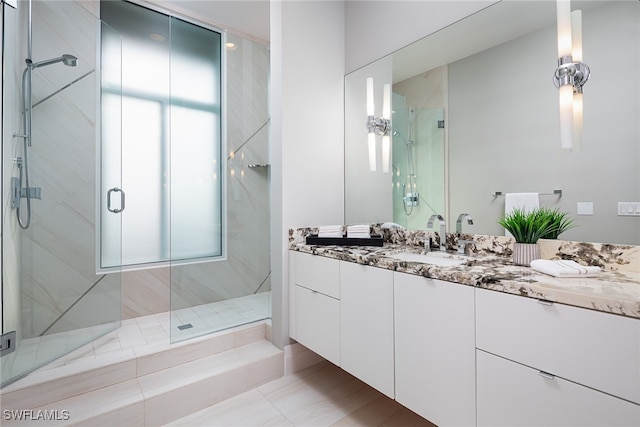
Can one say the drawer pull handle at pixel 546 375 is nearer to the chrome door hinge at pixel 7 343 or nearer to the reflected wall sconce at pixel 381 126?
the reflected wall sconce at pixel 381 126

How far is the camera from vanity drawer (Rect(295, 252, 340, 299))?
5.56 ft

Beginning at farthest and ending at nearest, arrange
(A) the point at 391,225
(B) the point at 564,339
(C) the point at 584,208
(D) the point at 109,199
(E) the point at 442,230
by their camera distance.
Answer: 1. (D) the point at 109,199
2. (A) the point at 391,225
3. (E) the point at 442,230
4. (C) the point at 584,208
5. (B) the point at 564,339

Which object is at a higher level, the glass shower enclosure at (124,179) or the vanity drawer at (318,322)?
the glass shower enclosure at (124,179)

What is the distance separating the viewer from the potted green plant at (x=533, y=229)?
128 centimetres

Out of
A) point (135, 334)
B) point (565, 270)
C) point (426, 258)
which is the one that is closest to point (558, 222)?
point (565, 270)

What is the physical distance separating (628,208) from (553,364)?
727mm

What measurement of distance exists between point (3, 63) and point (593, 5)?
285 centimetres

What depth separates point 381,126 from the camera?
2160 mm

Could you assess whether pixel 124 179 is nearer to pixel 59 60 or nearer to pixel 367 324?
pixel 59 60

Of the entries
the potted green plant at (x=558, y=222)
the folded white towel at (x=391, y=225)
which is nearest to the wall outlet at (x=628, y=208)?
the potted green plant at (x=558, y=222)

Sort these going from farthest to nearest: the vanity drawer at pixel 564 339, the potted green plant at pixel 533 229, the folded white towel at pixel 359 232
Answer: the folded white towel at pixel 359 232
the potted green plant at pixel 533 229
the vanity drawer at pixel 564 339

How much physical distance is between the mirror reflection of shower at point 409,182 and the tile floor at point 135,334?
126cm

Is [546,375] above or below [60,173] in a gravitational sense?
below

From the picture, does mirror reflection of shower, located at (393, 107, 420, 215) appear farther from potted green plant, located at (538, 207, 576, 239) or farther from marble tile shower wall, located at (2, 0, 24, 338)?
marble tile shower wall, located at (2, 0, 24, 338)
